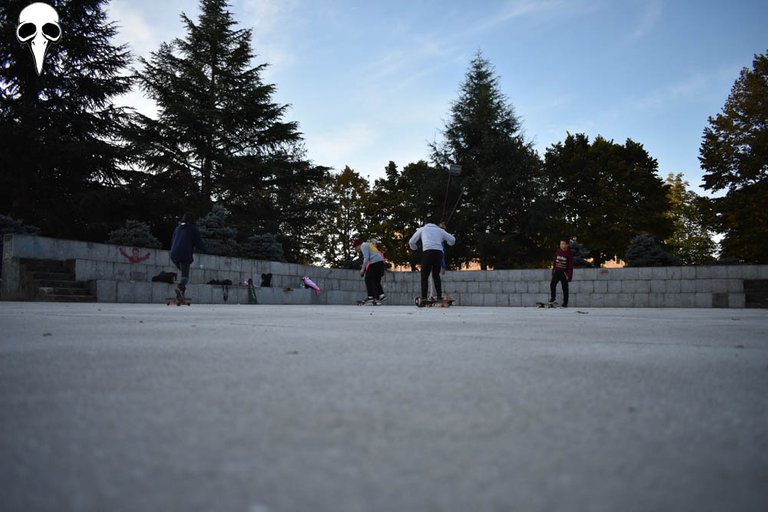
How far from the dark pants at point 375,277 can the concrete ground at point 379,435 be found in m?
12.1

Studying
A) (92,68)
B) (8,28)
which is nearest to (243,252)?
(92,68)

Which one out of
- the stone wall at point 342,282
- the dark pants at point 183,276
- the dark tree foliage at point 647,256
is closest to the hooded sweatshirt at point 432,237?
the dark pants at point 183,276

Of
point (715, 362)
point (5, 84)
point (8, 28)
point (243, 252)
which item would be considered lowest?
point (715, 362)

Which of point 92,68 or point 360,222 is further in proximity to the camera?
point 360,222

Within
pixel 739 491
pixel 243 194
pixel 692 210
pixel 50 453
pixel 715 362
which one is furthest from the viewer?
pixel 692 210

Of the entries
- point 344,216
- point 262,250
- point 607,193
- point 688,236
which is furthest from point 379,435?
point 688,236

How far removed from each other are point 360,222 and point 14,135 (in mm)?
25974

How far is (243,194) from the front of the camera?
27.1 m

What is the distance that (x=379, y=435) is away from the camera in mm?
A: 969

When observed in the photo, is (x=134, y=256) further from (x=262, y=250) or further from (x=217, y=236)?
(x=262, y=250)

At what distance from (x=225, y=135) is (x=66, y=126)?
7460 millimetres

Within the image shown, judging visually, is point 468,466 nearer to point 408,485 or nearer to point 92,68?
point 408,485

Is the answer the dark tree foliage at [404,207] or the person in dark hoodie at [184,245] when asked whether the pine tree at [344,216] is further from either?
the person in dark hoodie at [184,245]

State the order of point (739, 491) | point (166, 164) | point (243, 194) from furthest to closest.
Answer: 1. point (243, 194)
2. point (166, 164)
3. point (739, 491)
